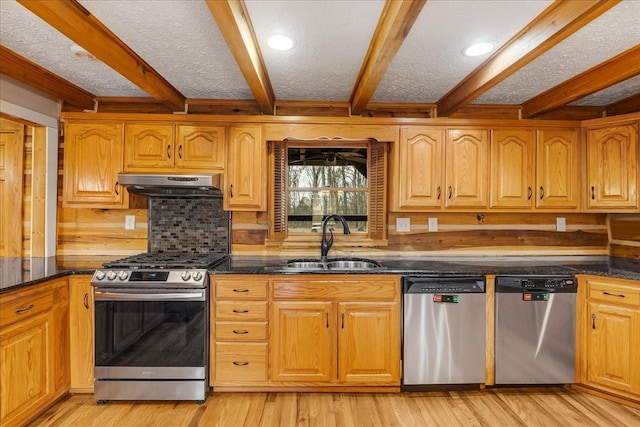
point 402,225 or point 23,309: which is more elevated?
point 402,225

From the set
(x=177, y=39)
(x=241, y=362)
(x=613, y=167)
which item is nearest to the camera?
(x=177, y=39)

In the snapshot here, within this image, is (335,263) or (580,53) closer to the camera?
(580,53)

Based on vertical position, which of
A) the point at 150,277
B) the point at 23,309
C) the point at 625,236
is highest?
the point at 625,236

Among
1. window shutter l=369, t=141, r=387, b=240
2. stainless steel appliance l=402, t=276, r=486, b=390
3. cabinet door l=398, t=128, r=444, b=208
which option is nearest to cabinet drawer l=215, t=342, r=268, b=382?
stainless steel appliance l=402, t=276, r=486, b=390

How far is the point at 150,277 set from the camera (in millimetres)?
2311

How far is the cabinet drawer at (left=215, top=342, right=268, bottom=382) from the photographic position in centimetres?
240

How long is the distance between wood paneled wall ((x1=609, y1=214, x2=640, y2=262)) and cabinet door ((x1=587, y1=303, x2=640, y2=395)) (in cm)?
91

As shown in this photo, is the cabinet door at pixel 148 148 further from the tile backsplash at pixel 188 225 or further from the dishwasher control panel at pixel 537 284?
the dishwasher control panel at pixel 537 284

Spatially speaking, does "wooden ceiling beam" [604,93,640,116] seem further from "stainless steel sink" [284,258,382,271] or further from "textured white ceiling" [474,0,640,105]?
"stainless steel sink" [284,258,382,271]

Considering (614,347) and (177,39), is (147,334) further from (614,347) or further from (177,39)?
(614,347)

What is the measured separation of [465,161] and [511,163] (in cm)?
38

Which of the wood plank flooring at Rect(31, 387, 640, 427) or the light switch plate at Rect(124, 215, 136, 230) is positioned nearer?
the wood plank flooring at Rect(31, 387, 640, 427)

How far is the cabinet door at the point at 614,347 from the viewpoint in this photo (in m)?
2.26

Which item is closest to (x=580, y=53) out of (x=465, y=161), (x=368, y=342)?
(x=465, y=161)
